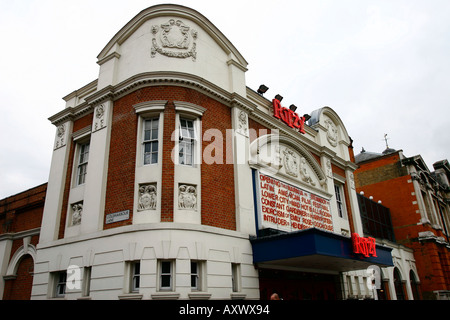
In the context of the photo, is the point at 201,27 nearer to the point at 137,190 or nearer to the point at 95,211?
the point at 137,190

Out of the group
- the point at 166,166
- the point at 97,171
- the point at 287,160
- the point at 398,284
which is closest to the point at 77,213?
the point at 97,171

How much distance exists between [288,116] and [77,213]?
38.4ft

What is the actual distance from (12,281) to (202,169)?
11.9 metres

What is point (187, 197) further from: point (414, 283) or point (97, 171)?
point (414, 283)

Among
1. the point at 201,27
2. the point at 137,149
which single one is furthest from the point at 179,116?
the point at 201,27

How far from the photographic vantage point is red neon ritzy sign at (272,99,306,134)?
18.8 m

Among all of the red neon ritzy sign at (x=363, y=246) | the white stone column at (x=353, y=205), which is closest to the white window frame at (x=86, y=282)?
the red neon ritzy sign at (x=363, y=246)

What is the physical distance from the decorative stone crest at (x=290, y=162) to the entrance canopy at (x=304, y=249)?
4776 mm

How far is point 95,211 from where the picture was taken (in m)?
13.7

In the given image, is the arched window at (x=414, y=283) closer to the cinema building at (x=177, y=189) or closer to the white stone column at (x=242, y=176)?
the cinema building at (x=177, y=189)

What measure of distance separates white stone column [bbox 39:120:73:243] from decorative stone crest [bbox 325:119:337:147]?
15427 millimetres

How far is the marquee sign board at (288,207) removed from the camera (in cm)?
1562

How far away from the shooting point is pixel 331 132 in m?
→ 23.8
